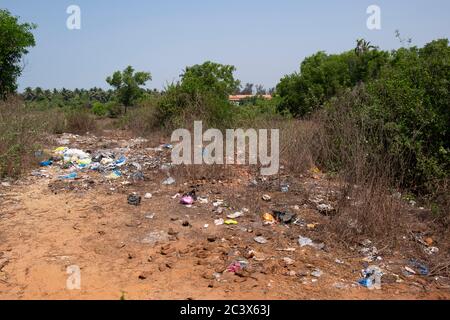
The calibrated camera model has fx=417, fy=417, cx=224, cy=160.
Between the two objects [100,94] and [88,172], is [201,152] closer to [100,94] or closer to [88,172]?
[88,172]

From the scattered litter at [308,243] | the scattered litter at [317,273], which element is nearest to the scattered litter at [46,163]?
the scattered litter at [308,243]

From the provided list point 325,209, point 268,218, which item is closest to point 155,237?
point 268,218

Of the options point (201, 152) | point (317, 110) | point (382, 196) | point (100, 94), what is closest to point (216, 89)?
point (317, 110)

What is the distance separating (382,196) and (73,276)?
8.96 feet

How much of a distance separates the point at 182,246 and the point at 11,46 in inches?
377

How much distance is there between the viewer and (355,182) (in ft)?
13.8

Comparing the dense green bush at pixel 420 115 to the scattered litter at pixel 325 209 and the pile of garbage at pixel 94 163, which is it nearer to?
the scattered litter at pixel 325 209

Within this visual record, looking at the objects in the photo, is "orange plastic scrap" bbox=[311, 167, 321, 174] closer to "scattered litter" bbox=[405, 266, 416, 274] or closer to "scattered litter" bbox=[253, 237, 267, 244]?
"scattered litter" bbox=[253, 237, 267, 244]

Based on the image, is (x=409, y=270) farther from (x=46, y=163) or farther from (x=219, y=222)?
(x=46, y=163)

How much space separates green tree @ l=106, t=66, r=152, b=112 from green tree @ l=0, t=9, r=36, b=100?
10.8 metres

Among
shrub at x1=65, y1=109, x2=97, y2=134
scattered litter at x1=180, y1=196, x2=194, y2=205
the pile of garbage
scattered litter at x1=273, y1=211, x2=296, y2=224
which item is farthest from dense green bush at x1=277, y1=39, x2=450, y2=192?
shrub at x1=65, y1=109, x2=97, y2=134
